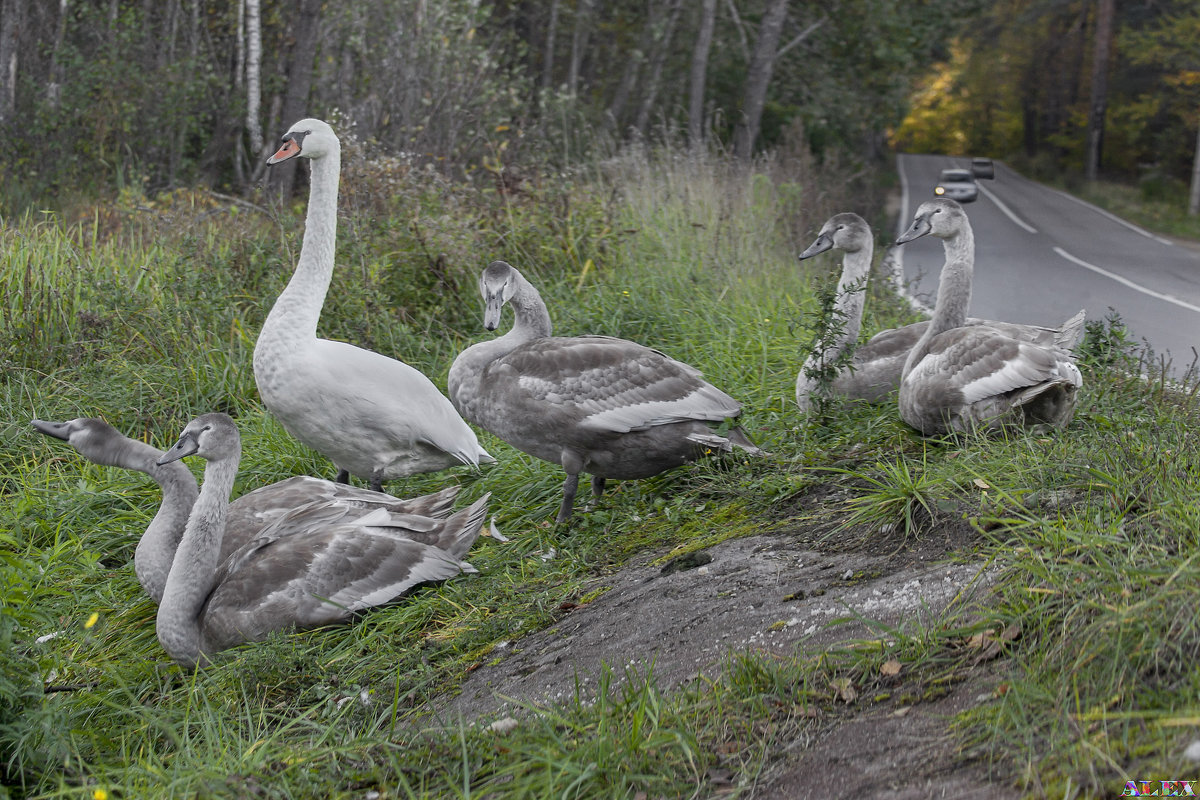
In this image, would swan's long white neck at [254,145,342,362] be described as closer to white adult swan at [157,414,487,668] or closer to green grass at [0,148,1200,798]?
white adult swan at [157,414,487,668]

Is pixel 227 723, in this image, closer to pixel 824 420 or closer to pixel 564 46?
pixel 824 420

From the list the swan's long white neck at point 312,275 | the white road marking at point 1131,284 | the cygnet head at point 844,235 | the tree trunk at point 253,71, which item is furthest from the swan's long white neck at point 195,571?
the tree trunk at point 253,71

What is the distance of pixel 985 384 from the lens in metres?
5.16

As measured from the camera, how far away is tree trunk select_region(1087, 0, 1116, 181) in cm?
3709

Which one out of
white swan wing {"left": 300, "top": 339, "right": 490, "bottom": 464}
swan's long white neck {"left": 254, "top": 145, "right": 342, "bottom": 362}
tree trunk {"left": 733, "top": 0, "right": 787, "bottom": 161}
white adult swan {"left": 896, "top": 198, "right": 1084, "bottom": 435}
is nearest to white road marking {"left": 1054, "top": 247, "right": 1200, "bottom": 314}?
tree trunk {"left": 733, "top": 0, "right": 787, "bottom": 161}

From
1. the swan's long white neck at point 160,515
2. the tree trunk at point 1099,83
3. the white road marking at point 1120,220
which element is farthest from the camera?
the tree trunk at point 1099,83

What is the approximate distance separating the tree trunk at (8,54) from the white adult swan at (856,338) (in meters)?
13.5

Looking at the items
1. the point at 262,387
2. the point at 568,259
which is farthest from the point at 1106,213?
the point at 262,387

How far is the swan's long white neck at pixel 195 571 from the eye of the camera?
4582mm

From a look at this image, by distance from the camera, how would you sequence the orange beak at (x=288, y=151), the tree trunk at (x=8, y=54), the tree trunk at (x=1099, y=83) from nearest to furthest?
the orange beak at (x=288, y=151) → the tree trunk at (x=8, y=54) → the tree trunk at (x=1099, y=83)

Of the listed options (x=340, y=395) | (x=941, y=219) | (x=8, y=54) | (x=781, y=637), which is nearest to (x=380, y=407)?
(x=340, y=395)

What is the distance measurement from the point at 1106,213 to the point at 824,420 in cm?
2812

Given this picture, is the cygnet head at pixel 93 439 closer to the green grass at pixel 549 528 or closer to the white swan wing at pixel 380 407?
the green grass at pixel 549 528

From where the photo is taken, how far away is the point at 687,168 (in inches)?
424
